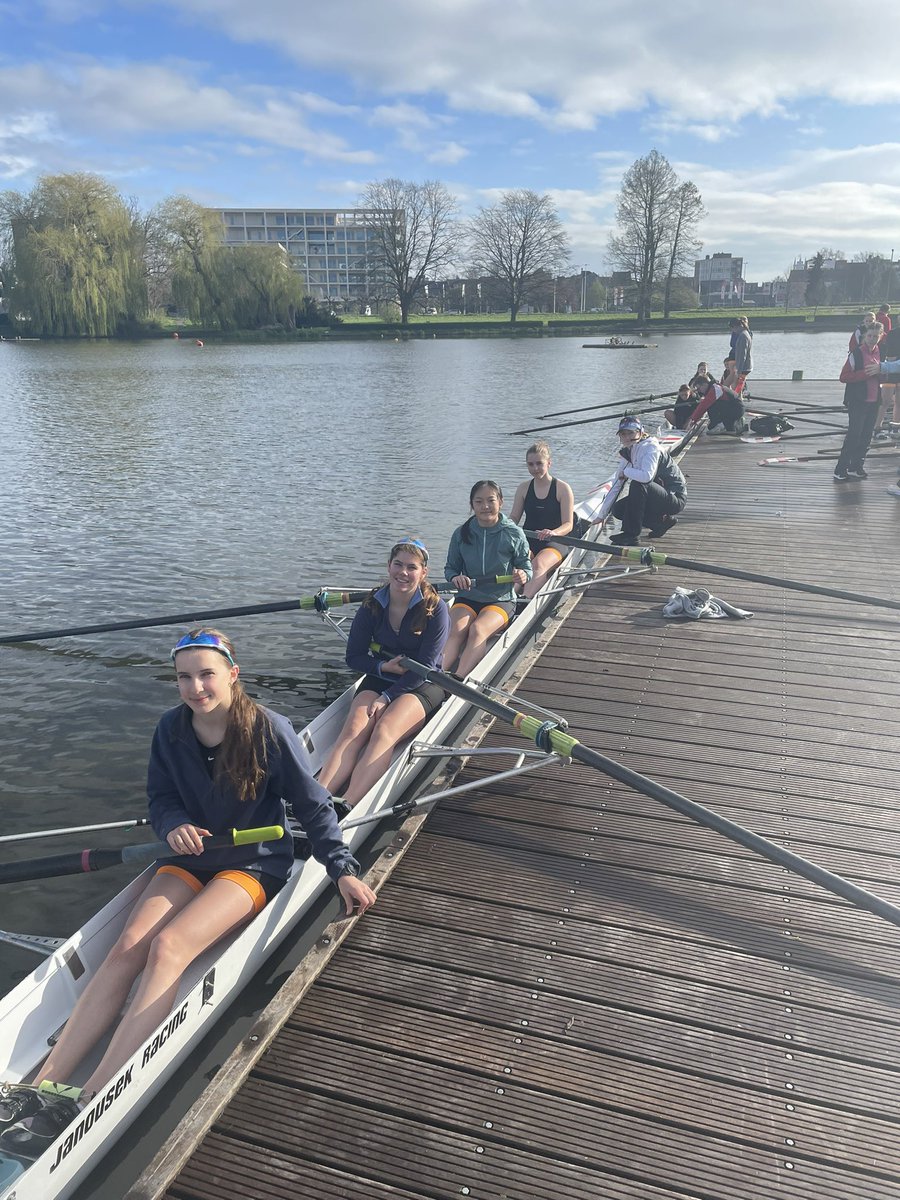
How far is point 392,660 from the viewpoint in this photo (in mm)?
5766

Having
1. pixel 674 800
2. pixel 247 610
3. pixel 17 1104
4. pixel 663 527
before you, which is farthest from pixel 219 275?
pixel 17 1104

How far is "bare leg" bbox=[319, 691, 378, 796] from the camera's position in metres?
5.33

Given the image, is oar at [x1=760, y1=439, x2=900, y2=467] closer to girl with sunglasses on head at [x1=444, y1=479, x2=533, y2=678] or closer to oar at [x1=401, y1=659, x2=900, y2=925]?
girl with sunglasses on head at [x1=444, y1=479, x2=533, y2=678]

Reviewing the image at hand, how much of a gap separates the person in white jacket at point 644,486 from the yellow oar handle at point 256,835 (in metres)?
7.46

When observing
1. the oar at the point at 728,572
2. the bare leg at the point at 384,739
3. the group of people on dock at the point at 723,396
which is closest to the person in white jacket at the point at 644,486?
the oar at the point at 728,572

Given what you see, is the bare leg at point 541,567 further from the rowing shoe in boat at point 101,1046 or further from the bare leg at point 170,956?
the bare leg at point 170,956

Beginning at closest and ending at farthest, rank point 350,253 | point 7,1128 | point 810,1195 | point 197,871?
point 810,1195 < point 7,1128 < point 197,871 < point 350,253

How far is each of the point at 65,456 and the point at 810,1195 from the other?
72.9 ft

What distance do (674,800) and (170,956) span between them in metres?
2.54

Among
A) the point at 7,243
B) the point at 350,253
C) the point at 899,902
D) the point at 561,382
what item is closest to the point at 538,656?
the point at 899,902

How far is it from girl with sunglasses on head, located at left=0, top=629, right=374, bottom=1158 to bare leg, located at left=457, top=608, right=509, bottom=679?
125 inches

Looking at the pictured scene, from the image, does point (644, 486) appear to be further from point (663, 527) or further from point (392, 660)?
point (392, 660)

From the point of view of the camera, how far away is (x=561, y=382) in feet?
129

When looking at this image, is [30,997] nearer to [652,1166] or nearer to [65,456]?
[652,1166]
